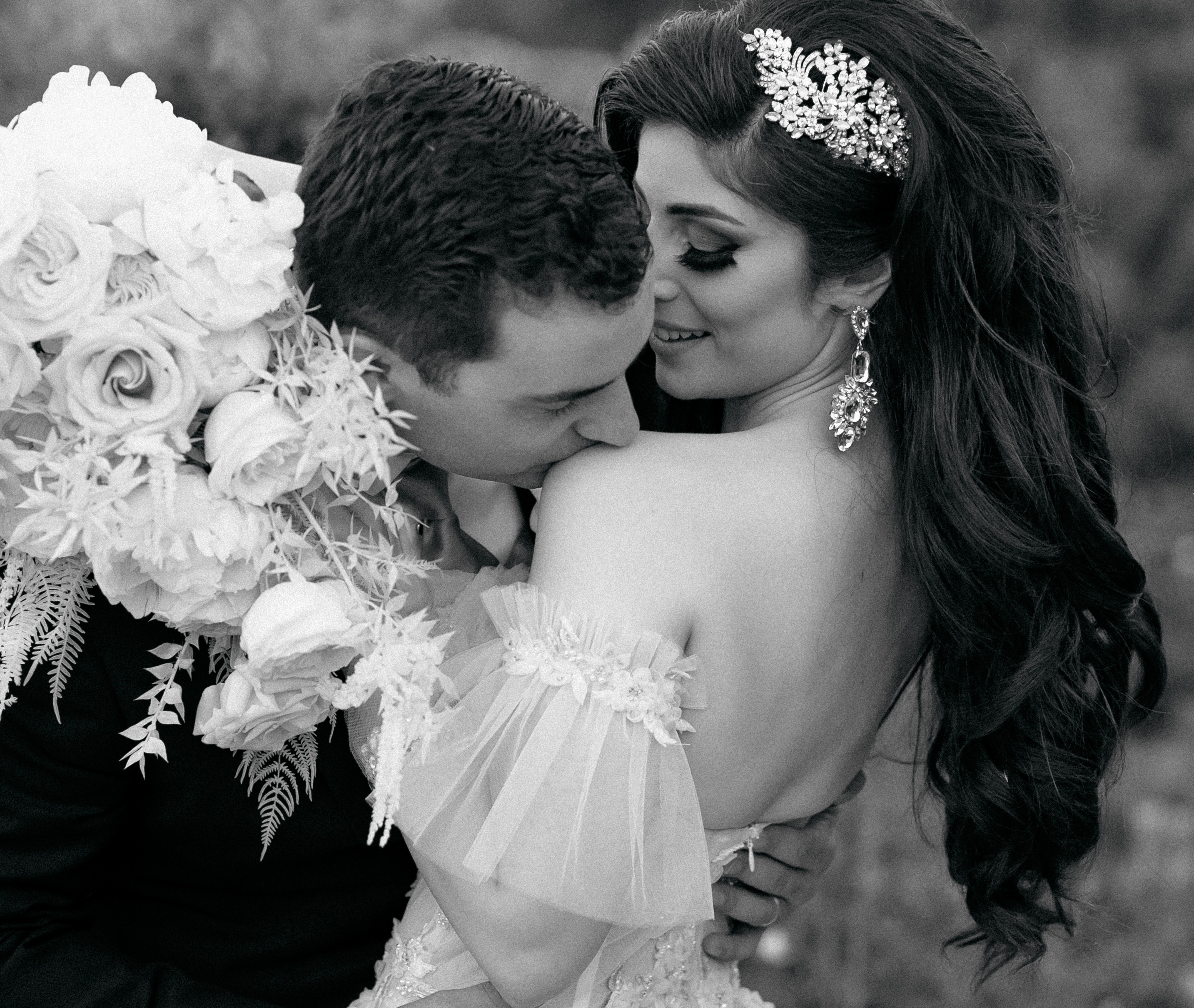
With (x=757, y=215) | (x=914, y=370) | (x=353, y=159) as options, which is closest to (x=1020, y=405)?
(x=914, y=370)

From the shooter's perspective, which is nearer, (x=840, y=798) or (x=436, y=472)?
(x=436, y=472)

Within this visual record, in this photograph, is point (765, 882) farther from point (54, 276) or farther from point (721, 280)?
point (54, 276)

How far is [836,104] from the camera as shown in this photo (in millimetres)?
2232

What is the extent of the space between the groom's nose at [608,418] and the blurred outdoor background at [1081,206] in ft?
2.00

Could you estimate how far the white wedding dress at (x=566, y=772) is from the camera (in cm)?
188

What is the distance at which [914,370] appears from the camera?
2.32 m

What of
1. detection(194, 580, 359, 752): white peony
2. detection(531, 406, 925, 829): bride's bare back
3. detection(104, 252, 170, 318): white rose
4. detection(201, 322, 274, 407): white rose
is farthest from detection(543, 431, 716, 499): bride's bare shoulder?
detection(104, 252, 170, 318): white rose

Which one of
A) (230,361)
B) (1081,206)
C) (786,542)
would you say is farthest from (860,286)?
(1081,206)

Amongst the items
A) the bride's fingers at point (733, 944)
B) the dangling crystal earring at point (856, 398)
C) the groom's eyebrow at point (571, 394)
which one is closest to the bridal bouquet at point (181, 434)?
the groom's eyebrow at point (571, 394)

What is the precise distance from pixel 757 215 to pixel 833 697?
79cm

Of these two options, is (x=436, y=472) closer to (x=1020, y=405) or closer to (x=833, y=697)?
(x=833, y=697)

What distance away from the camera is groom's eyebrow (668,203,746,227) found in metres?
2.24

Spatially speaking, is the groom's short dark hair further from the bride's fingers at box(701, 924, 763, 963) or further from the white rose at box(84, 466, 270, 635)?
the bride's fingers at box(701, 924, 763, 963)

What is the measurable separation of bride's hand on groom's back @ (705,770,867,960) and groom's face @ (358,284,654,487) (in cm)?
86
